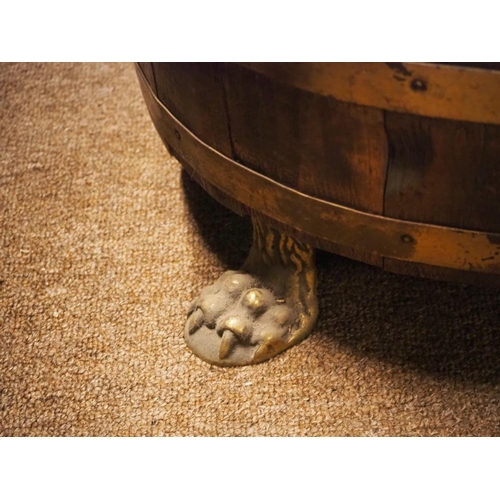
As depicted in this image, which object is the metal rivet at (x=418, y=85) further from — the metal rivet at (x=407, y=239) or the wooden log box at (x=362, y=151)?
the metal rivet at (x=407, y=239)

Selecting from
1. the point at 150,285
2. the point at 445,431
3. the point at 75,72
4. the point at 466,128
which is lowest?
the point at 445,431

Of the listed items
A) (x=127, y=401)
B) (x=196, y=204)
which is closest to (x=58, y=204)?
(x=196, y=204)

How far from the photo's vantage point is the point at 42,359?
1.29 meters

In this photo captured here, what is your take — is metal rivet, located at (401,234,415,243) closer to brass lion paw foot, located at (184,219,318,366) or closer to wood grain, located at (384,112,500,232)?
wood grain, located at (384,112,500,232)

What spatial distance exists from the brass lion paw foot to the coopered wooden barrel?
15 centimetres

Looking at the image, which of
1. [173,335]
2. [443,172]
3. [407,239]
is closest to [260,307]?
[173,335]

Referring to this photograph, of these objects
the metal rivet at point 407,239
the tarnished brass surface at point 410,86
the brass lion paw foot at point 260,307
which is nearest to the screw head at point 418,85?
the tarnished brass surface at point 410,86

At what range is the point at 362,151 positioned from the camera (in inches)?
37.3

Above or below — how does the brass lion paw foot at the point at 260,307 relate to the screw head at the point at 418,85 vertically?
below

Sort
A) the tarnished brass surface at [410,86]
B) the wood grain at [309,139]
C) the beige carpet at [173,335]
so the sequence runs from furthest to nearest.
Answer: the beige carpet at [173,335]
the wood grain at [309,139]
the tarnished brass surface at [410,86]

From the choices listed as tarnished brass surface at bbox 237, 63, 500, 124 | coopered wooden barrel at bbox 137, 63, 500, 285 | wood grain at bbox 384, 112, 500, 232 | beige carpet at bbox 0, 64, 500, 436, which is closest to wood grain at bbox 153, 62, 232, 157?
coopered wooden barrel at bbox 137, 63, 500, 285

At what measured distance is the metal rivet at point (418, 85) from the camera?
2.75ft

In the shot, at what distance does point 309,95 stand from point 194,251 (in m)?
0.61

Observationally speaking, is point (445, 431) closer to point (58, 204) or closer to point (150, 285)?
point (150, 285)
